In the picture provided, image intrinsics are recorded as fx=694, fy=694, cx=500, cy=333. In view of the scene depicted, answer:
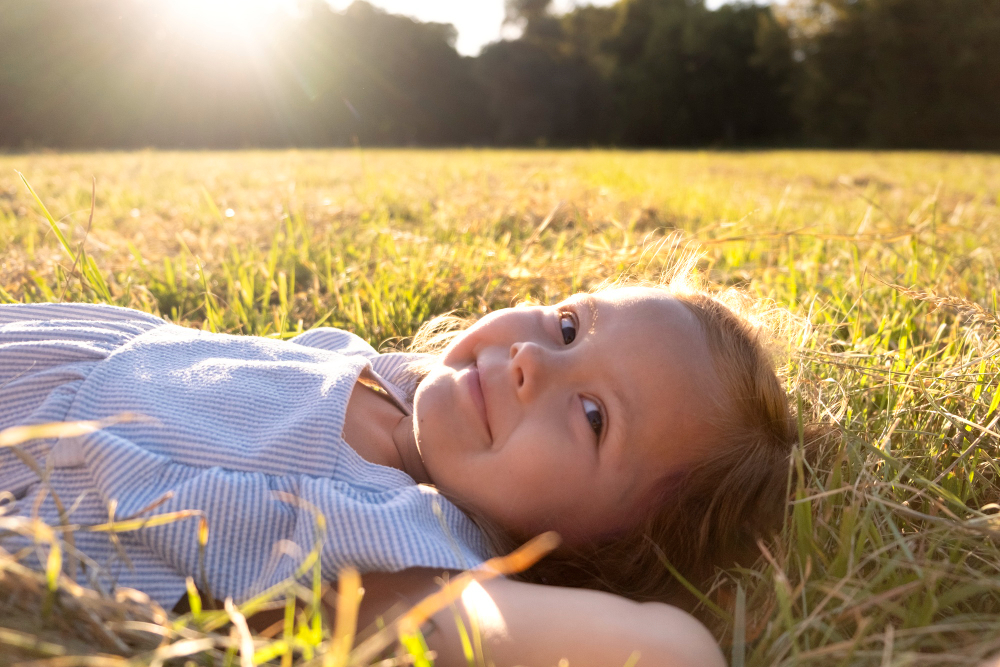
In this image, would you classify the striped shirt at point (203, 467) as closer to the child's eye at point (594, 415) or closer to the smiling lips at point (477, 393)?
the smiling lips at point (477, 393)

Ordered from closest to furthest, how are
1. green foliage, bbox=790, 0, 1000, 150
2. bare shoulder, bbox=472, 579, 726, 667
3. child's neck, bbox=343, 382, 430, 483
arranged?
bare shoulder, bbox=472, 579, 726, 667
child's neck, bbox=343, 382, 430, 483
green foliage, bbox=790, 0, 1000, 150

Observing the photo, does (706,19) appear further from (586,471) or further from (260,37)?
(586,471)

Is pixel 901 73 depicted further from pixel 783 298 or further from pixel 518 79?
pixel 783 298

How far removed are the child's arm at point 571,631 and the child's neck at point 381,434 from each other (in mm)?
481

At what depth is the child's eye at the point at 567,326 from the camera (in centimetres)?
144

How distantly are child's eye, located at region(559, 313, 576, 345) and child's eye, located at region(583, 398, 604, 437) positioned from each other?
173mm

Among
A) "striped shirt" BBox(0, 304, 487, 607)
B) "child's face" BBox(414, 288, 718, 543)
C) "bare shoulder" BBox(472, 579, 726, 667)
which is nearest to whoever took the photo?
"bare shoulder" BBox(472, 579, 726, 667)

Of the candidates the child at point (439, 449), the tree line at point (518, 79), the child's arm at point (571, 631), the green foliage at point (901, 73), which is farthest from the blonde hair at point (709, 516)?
the green foliage at point (901, 73)

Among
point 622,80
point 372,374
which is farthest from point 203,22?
point 372,374

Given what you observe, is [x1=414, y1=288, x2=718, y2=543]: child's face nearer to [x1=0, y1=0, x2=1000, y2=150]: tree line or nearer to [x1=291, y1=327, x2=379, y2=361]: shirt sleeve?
[x1=291, y1=327, x2=379, y2=361]: shirt sleeve

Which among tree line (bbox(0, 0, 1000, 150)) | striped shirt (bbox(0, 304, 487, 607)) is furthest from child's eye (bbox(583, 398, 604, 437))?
tree line (bbox(0, 0, 1000, 150))

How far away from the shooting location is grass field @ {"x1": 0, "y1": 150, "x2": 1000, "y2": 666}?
0.95 m

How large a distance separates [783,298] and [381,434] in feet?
4.89

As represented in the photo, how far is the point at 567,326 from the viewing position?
1.47m
